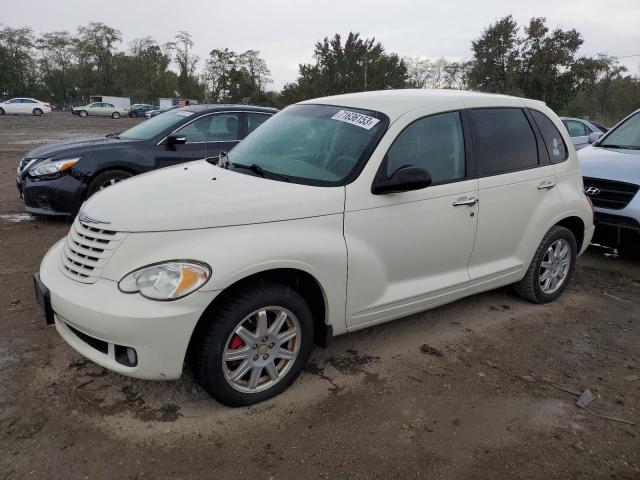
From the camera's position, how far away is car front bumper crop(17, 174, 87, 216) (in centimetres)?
644

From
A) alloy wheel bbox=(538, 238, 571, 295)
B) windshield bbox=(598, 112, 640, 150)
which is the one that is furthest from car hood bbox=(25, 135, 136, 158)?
windshield bbox=(598, 112, 640, 150)

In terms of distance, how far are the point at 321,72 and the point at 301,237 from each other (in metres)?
45.1

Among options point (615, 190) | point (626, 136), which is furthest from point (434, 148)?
point (626, 136)

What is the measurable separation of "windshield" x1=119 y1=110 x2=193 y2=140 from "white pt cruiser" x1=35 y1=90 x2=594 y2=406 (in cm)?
339

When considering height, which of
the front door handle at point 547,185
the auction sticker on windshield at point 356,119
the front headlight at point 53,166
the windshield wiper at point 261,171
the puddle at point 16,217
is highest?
the auction sticker on windshield at point 356,119

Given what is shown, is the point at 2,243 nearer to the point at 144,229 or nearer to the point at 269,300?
the point at 144,229

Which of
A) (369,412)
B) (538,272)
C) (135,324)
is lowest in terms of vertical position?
(369,412)

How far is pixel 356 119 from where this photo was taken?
3.61 meters

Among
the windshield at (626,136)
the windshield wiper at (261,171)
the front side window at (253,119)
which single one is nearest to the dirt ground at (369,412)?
the windshield wiper at (261,171)

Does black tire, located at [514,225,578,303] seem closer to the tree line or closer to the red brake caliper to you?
the red brake caliper

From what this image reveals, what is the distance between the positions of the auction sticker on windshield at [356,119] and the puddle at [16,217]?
528 centimetres

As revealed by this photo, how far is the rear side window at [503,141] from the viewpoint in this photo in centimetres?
394

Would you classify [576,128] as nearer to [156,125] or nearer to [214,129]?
[214,129]

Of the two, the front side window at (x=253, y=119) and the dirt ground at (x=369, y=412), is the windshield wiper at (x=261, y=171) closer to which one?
the dirt ground at (x=369, y=412)
